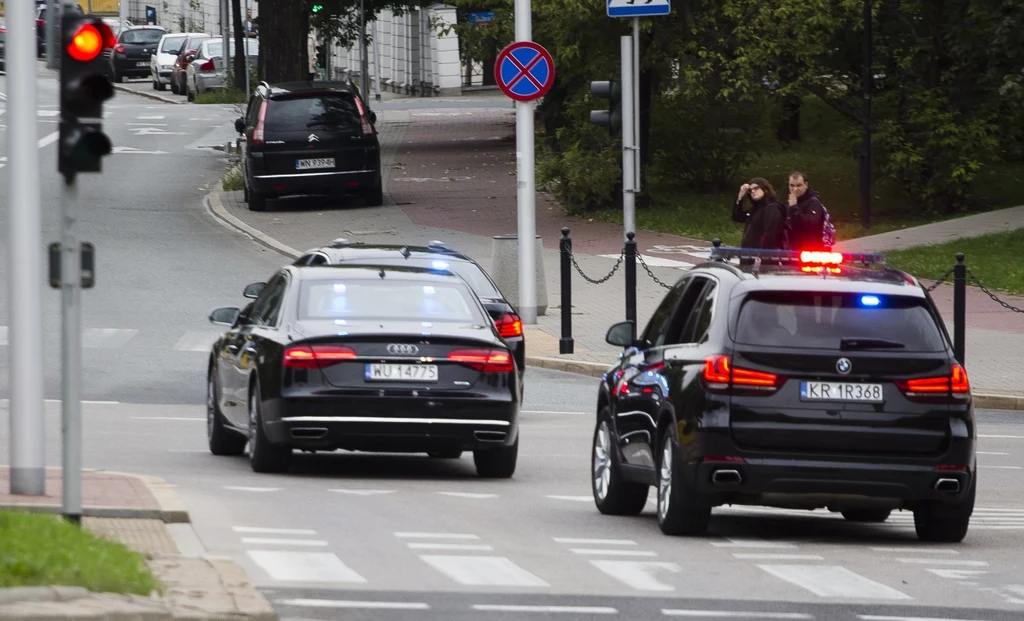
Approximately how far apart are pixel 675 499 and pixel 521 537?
81 cm

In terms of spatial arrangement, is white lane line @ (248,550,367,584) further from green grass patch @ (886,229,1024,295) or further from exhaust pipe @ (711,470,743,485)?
green grass patch @ (886,229,1024,295)

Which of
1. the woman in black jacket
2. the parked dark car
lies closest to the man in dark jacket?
the woman in black jacket

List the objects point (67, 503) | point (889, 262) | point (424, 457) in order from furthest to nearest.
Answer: point (889, 262) → point (424, 457) → point (67, 503)

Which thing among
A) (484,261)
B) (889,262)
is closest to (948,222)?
(889,262)

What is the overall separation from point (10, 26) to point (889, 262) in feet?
57.4

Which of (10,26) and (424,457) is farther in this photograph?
(424,457)

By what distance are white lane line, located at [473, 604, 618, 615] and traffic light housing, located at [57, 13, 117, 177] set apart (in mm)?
2680

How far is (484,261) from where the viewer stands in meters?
26.0

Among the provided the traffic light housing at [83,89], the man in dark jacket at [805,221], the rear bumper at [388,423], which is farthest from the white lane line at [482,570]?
the man in dark jacket at [805,221]

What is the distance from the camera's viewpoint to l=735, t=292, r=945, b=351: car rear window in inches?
396

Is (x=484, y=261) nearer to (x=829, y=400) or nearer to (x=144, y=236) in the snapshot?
(x=144, y=236)

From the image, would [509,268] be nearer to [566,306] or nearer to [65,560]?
[566,306]

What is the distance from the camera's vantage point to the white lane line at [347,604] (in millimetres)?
8008

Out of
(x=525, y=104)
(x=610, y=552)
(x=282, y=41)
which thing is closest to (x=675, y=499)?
(x=610, y=552)
